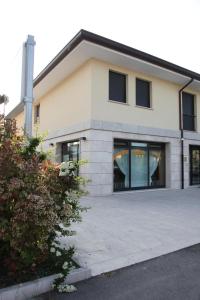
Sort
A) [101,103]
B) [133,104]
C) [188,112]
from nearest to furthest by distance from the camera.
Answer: [101,103], [133,104], [188,112]

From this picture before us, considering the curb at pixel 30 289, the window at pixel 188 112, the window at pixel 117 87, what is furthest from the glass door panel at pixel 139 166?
the curb at pixel 30 289

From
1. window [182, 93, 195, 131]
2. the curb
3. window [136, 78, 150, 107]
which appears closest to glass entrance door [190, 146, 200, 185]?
window [182, 93, 195, 131]

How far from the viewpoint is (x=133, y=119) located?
468 inches

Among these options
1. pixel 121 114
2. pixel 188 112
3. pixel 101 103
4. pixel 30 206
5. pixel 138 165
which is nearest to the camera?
pixel 30 206

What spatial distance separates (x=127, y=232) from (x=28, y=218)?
2998 millimetres

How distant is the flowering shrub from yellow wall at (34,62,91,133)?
759 cm

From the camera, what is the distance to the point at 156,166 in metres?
13.2

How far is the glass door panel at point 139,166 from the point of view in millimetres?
12133

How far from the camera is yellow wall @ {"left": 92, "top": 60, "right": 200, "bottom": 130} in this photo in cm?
1085

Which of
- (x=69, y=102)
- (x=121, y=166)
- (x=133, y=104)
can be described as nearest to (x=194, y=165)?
(x=121, y=166)

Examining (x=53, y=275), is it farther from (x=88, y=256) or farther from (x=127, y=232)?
(x=127, y=232)

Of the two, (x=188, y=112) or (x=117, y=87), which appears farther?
(x=188, y=112)

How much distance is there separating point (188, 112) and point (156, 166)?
3.92 metres

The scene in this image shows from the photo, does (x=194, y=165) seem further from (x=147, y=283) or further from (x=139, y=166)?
(x=147, y=283)
